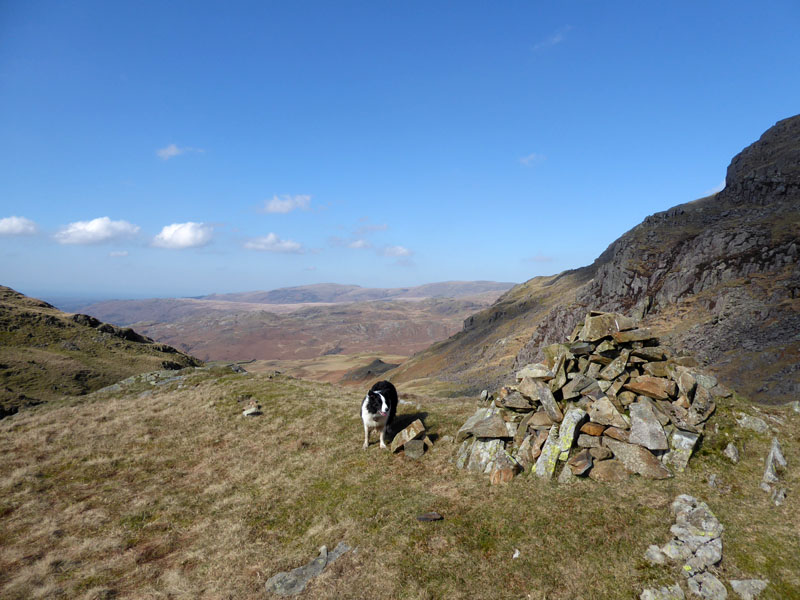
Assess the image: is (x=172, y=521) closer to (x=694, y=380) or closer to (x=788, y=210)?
(x=694, y=380)

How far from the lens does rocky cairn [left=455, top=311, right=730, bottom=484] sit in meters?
11.5

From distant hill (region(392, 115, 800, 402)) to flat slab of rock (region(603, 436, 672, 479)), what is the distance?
1110 inches

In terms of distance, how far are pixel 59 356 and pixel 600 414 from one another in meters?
72.9

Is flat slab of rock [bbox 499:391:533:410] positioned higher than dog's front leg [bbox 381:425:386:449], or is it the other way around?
flat slab of rock [bbox 499:391:533:410]

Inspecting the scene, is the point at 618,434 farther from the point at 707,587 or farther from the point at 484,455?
the point at 707,587

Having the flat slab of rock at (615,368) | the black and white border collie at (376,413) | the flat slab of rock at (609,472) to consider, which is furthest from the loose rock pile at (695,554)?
the black and white border collie at (376,413)

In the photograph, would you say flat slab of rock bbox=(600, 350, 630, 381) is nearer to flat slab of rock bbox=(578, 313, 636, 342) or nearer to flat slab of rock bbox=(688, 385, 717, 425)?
flat slab of rock bbox=(578, 313, 636, 342)

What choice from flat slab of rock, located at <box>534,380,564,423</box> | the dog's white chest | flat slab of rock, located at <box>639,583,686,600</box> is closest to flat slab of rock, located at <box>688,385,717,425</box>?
flat slab of rock, located at <box>534,380,564,423</box>

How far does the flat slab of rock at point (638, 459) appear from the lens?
35.8ft

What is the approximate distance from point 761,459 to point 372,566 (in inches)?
482

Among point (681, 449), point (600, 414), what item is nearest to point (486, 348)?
point (600, 414)

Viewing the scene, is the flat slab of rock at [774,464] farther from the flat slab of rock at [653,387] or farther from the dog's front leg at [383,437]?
the dog's front leg at [383,437]

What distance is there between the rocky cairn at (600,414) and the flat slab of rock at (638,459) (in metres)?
0.03

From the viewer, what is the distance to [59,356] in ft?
178
